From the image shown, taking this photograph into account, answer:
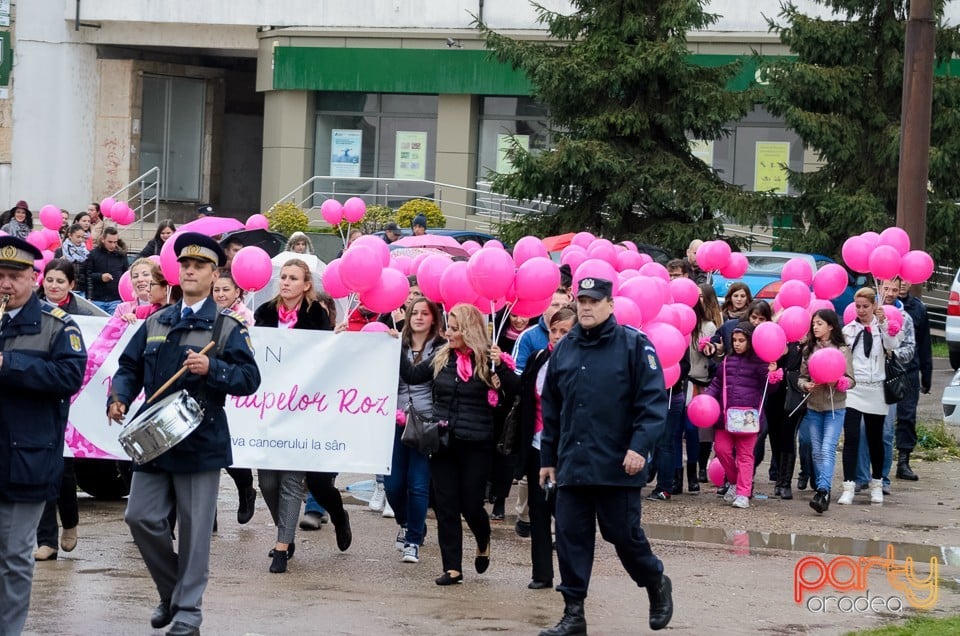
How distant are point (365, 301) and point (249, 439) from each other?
1214 mm

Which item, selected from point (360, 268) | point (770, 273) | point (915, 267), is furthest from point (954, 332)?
point (360, 268)

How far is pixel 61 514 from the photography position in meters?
9.13

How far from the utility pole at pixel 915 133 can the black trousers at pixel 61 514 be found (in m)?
9.43

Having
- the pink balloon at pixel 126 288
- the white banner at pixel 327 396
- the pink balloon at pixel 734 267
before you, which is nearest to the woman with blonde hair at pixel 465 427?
the white banner at pixel 327 396

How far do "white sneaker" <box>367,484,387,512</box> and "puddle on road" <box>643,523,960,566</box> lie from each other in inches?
78.1

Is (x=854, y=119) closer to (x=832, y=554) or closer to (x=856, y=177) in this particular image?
(x=856, y=177)

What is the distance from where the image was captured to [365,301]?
1016 cm

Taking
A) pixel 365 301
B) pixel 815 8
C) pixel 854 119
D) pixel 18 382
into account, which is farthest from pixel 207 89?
pixel 18 382

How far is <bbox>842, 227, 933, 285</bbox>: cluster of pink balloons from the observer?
1311cm

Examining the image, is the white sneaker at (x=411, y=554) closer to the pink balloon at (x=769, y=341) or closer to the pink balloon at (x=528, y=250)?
the pink balloon at (x=528, y=250)

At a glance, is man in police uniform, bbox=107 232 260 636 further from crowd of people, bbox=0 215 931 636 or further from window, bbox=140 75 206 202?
window, bbox=140 75 206 202

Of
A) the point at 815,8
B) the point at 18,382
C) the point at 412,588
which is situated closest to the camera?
the point at 18,382

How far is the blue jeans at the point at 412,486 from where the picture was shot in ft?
30.8

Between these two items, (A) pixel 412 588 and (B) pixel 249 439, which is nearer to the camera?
(A) pixel 412 588
